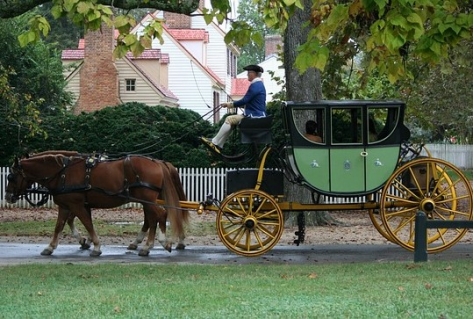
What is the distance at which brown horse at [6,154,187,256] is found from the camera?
51.1 feet

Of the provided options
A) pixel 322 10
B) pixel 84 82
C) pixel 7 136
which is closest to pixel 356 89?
pixel 7 136

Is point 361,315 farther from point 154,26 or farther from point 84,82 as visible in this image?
point 84,82

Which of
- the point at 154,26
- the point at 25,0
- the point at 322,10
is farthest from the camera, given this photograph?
the point at 25,0

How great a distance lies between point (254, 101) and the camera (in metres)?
15.3

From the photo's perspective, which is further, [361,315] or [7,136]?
[7,136]

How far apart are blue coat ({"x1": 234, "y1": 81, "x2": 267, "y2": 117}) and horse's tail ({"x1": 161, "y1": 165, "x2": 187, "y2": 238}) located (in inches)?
70.9

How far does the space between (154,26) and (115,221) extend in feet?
45.7

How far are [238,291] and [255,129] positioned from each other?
4.88 m

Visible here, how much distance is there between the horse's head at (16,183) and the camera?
51.4 feet

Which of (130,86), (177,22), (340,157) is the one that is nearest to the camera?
(340,157)

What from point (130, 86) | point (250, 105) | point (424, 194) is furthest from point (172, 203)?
point (130, 86)

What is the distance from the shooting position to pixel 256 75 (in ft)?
51.0

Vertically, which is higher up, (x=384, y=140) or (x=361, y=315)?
(x=384, y=140)

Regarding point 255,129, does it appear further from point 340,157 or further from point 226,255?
point 226,255
